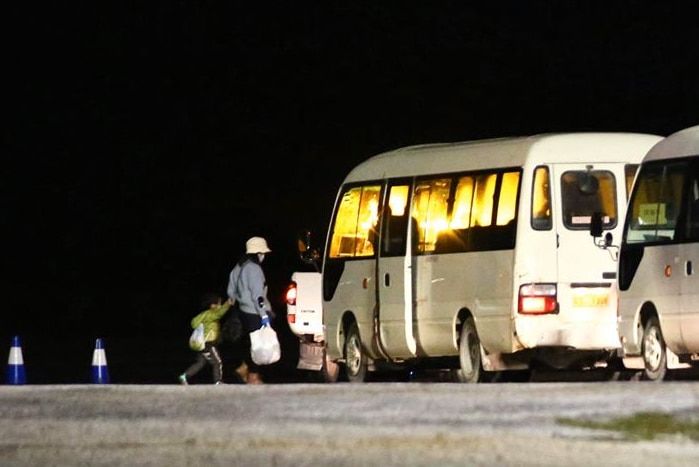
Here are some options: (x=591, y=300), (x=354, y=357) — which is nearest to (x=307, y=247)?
(x=354, y=357)

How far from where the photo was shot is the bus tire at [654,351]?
1936 centimetres

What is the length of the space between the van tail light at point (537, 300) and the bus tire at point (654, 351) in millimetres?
1259

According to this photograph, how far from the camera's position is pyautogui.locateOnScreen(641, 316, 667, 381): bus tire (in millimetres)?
19359

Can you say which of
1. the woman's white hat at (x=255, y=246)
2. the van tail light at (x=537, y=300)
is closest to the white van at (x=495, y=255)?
the van tail light at (x=537, y=300)

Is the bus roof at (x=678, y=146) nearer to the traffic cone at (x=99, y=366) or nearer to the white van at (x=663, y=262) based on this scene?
the white van at (x=663, y=262)

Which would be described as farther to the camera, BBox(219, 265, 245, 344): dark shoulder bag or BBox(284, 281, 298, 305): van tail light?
BBox(284, 281, 298, 305): van tail light

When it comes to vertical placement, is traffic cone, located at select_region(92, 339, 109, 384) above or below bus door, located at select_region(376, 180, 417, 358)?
below

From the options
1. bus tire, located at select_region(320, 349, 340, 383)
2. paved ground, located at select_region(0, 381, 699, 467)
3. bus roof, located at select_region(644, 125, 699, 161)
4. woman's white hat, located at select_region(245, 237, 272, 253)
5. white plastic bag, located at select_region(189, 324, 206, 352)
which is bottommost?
bus tire, located at select_region(320, 349, 340, 383)

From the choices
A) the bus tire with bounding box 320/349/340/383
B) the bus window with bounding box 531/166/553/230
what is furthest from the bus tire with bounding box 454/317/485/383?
the bus tire with bounding box 320/349/340/383

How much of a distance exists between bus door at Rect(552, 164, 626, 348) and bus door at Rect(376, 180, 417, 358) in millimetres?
2052

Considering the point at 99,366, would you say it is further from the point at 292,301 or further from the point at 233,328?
the point at 292,301

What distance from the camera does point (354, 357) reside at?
936 inches

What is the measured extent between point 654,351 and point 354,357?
503cm

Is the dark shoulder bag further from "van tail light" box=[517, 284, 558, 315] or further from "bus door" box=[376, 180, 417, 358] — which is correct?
"van tail light" box=[517, 284, 558, 315]
